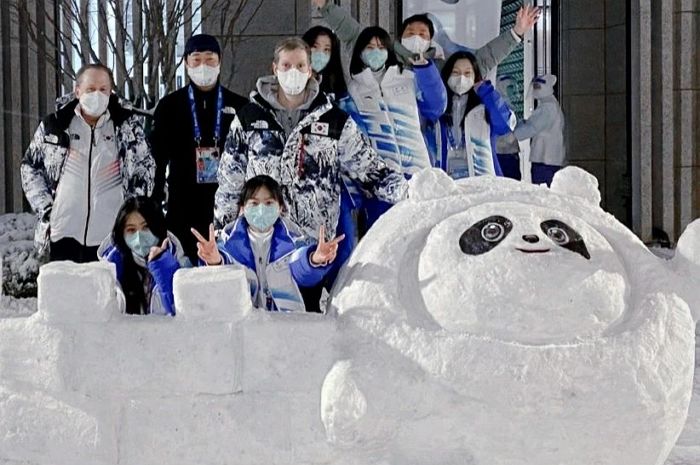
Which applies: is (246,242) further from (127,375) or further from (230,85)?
(230,85)

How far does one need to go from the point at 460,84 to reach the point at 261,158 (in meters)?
1.59

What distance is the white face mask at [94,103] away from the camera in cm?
463

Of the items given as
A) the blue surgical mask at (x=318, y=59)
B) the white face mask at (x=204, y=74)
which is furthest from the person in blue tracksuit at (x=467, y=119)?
the white face mask at (x=204, y=74)

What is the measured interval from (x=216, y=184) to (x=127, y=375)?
2.41m

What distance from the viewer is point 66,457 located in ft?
8.66

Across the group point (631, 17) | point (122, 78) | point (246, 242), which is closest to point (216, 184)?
point (246, 242)

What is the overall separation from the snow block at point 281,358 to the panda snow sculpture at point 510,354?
0.22 ft

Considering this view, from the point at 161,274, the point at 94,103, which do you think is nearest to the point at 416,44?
the point at 94,103

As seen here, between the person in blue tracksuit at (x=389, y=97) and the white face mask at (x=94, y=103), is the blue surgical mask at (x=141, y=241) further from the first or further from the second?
the person in blue tracksuit at (x=389, y=97)

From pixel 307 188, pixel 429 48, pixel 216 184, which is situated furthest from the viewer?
pixel 429 48

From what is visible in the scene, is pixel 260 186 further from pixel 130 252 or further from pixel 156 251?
pixel 130 252

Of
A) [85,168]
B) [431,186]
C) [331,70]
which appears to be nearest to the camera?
[431,186]

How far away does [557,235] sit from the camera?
2734 mm

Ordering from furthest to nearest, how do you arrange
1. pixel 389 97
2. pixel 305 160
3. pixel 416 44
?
pixel 416 44 → pixel 389 97 → pixel 305 160
